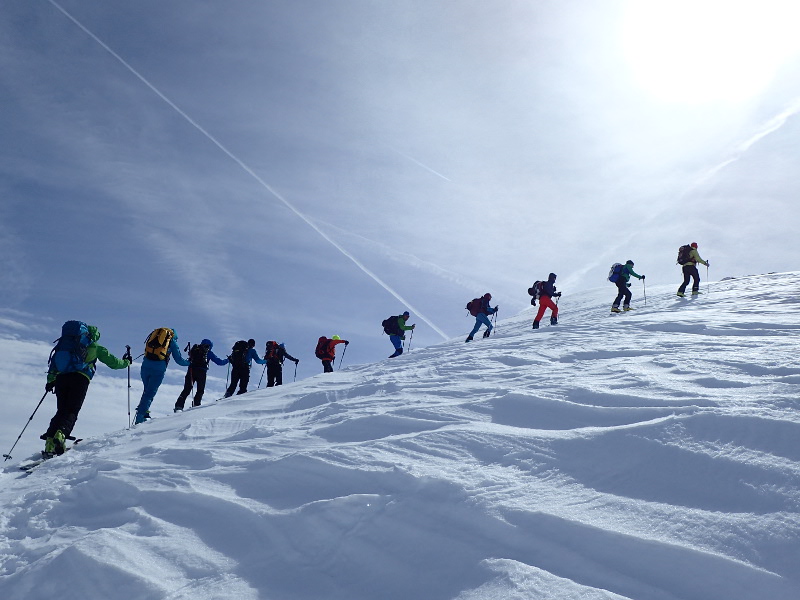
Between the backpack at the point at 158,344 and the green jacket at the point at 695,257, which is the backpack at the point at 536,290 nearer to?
the green jacket at the point at 695,257

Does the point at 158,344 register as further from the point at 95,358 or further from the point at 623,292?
the point at 623,292

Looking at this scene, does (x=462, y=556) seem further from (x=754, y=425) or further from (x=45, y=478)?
(x=45, y=478)

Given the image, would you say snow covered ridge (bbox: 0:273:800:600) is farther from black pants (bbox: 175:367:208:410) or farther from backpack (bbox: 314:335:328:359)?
backpack (bbox: 314:335:328:359)

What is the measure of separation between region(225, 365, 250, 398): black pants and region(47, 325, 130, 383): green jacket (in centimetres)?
577

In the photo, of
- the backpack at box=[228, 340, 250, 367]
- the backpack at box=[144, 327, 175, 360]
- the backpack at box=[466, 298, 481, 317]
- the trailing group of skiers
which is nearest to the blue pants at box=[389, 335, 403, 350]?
the trailing group of skiers

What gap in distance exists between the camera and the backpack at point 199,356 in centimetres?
1223

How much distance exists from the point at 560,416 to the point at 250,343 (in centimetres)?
1016

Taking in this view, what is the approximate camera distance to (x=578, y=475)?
359cm

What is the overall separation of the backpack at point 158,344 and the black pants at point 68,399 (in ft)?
7.37

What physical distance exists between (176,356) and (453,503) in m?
7.83

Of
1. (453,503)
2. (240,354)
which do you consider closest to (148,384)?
(240,354)

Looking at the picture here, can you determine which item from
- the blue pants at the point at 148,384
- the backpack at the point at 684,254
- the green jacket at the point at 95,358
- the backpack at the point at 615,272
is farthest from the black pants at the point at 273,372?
the backpack at the point at 684,254

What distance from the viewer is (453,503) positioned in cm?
323

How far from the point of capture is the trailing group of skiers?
265 inches
